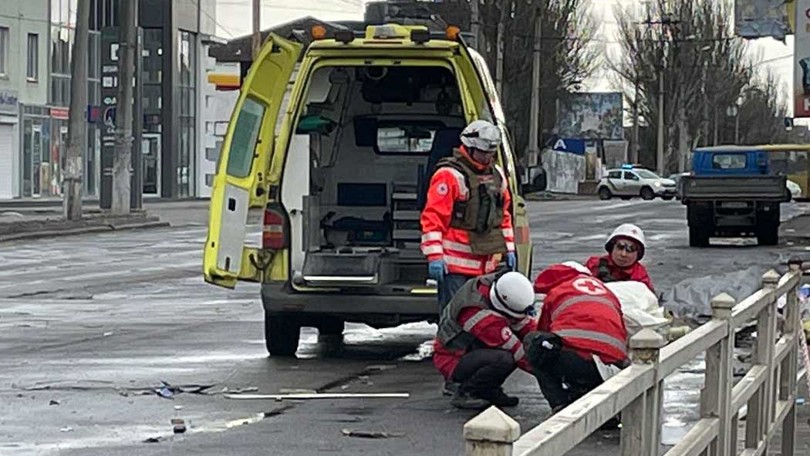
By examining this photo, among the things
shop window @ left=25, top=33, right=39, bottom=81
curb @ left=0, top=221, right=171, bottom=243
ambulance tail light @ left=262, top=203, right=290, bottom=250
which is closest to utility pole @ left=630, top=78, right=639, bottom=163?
shop window @ left=25, top=33, right=39, bottom=81

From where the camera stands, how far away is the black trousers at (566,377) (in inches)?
327

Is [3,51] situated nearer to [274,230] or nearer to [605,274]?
[274,230]

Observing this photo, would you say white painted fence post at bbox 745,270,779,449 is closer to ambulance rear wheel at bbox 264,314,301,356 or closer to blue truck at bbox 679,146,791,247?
ambulance rear wheel at bbox 264,314,301,356

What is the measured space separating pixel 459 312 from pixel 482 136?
4.65 feet

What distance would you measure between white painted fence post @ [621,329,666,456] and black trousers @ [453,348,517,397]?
451cm

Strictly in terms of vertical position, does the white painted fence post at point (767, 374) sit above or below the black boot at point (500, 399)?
above

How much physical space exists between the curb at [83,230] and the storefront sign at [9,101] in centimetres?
1599

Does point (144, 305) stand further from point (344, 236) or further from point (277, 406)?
point (277, 406)

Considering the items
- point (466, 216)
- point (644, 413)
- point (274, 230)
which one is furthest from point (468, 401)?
point (644, 413)

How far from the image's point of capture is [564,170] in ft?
284

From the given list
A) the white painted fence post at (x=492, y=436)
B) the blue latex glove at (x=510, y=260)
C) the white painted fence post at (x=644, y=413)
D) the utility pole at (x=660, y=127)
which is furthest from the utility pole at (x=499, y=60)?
the white painted fence post at (x=492, y=436)

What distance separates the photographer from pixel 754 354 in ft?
24.4

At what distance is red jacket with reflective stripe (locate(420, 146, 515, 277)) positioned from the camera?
10164mm

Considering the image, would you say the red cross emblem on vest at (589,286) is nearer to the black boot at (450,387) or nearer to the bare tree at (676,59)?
the black boot at (450,387)
